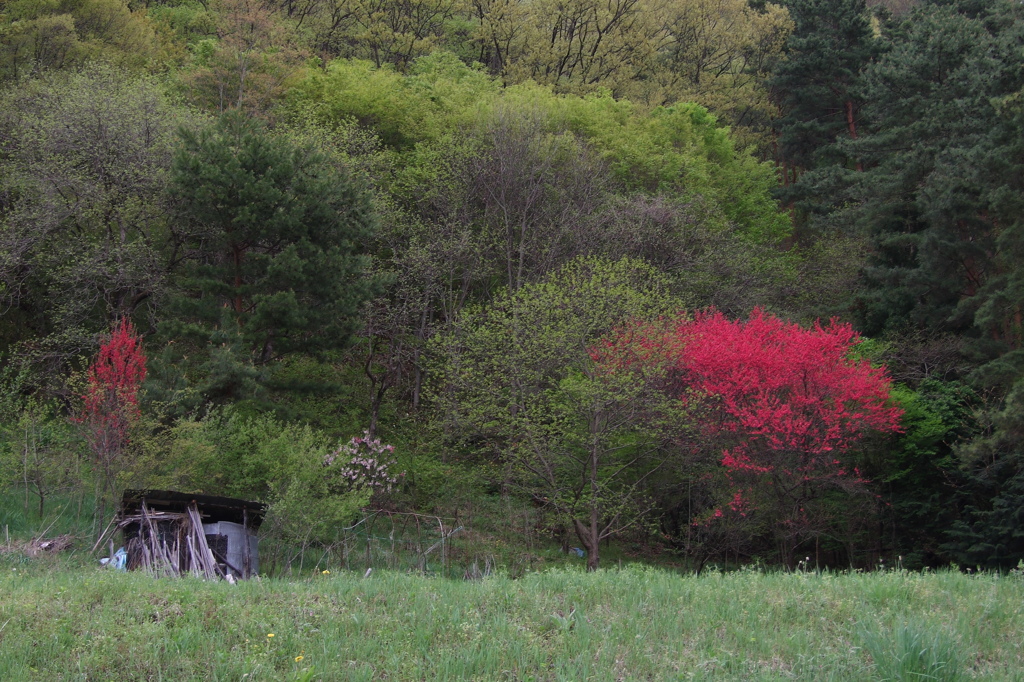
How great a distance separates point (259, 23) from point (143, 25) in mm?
4436

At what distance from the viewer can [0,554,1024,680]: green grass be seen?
19.9 feet

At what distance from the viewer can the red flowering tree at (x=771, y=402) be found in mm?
18328

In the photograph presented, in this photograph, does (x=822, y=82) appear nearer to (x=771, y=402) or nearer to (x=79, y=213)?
(x=771, y=402)

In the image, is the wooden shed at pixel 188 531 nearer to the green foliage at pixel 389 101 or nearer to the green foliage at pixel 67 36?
the green foliage at pixel 389 101

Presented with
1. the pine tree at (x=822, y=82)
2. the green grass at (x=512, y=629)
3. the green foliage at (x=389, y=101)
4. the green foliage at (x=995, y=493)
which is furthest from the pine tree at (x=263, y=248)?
the pine tree at (x=822, y=82)

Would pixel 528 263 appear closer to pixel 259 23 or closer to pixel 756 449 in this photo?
pixel 756 449

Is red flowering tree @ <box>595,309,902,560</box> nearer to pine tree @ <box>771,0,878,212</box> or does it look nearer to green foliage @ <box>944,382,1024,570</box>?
green foliage @ <box>944,382,1024,570</box>

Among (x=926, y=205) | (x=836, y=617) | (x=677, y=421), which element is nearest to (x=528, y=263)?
(x=677, y=421)

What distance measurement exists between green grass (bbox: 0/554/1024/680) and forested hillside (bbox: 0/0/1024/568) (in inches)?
321

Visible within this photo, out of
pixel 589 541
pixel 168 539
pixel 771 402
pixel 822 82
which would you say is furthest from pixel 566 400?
pixel 822 82

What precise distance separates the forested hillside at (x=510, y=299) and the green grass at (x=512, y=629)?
816cm

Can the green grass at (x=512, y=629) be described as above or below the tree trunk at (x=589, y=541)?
above

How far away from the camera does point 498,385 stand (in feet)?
71.6

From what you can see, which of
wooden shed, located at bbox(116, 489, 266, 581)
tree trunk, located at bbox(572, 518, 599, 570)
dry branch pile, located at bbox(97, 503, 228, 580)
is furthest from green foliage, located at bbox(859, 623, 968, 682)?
tree trunk, located at bbox(572, 518, 599, 570)
